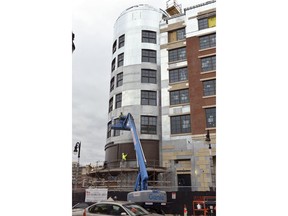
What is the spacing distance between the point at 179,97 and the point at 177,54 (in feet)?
17.2

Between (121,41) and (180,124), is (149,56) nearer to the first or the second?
(121,41)

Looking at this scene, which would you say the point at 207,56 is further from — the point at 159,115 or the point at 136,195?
the point at 136,195

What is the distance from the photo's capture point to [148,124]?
90.7 ft

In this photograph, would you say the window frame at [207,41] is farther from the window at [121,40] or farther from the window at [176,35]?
the window at [121,40]

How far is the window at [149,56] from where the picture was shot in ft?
98.1

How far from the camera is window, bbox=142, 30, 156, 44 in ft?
99.6

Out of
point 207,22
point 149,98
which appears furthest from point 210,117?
point 207,22

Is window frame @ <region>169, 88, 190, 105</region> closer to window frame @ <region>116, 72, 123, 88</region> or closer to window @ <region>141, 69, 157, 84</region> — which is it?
window @ <region>141, 69, 157, 84</region>

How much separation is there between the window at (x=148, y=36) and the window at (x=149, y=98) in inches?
264

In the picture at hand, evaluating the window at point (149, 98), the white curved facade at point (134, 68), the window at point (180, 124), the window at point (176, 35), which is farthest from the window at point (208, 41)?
the window at point (180, 124)

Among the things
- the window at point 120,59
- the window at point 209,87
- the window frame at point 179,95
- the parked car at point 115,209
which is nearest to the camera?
the parked car at point 115,209

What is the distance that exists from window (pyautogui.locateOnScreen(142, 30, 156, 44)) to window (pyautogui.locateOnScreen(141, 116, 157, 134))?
9722 mm

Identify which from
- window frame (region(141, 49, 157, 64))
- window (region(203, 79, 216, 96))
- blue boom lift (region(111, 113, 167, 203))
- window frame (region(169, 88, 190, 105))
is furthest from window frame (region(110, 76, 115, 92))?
window (region(203, 79, 216, 96))
